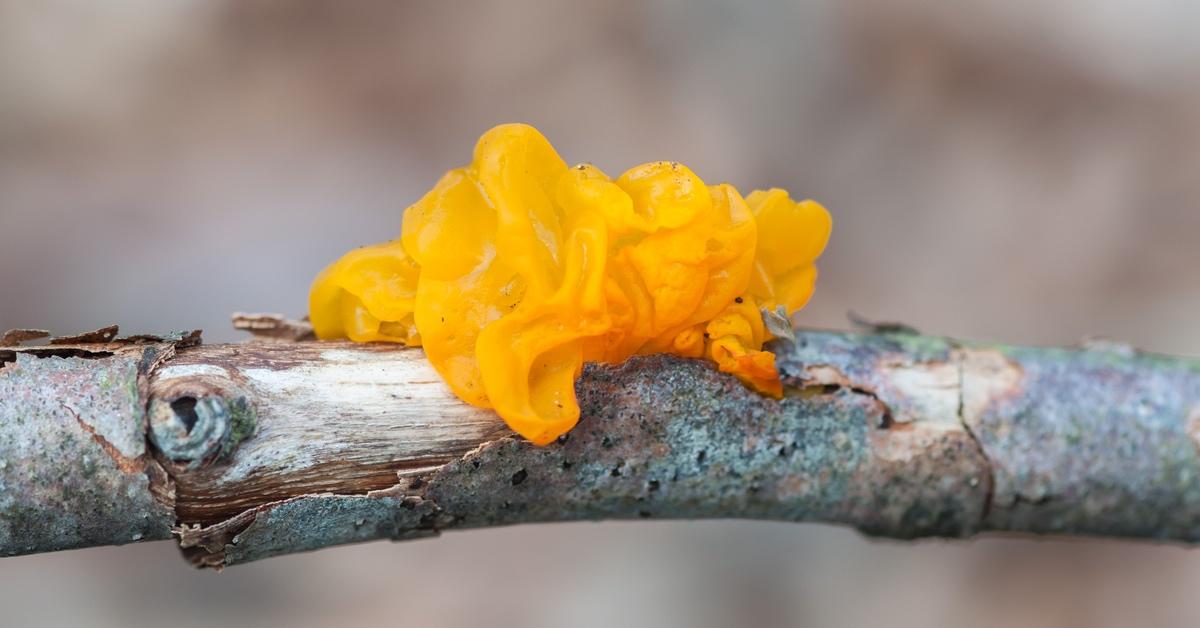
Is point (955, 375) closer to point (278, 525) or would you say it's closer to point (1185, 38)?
point (278, 525)

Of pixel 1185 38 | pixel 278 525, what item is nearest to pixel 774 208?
pixel 278 525

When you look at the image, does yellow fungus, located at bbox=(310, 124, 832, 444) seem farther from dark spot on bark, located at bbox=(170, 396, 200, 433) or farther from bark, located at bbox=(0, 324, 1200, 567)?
dark spot on bark, located at bbox=(170, 396, 200, 433)

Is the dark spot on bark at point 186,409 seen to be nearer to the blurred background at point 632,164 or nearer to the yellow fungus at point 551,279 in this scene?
the yellow fungus at point 551,279

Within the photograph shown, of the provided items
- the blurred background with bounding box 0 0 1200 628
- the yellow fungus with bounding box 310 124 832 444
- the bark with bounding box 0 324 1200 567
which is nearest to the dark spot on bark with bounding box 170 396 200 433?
the bark with bounding box 0 324 1200 567

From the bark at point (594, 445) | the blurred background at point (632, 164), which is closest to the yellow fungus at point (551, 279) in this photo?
the bark at point (594, 445)

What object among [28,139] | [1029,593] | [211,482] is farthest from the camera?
[28,139]

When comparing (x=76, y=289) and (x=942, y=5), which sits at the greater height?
(x=942, y=5)

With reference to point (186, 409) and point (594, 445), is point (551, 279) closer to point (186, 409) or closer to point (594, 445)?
point (594, 445)

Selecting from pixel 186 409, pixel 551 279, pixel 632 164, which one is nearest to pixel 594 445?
pixel 551 279
